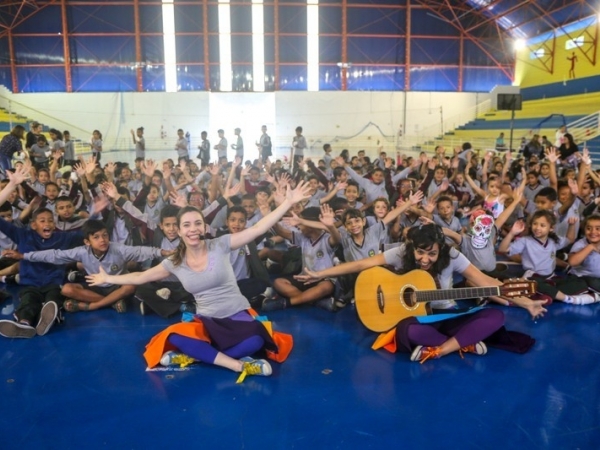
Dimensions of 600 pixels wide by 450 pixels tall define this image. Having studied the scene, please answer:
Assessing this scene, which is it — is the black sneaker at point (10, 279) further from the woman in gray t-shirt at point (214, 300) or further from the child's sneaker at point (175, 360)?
the child's sneaker at point (175, 360)

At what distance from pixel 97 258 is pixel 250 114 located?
16.6 m

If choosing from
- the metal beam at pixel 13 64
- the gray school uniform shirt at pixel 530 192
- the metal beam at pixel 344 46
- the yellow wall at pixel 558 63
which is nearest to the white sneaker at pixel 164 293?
the gray school uniform shirt at pixel 530 192

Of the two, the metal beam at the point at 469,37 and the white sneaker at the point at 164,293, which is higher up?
the metal beam at the point at 469,37

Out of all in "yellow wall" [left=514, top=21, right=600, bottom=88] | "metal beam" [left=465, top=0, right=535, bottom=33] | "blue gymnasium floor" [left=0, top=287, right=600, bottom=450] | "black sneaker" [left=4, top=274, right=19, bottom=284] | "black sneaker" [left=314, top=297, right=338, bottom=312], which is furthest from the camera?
"metal beam" [left=465, top=0, right=535, bottom=33]

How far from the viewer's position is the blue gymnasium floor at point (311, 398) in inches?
103

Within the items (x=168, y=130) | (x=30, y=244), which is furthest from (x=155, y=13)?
(x=30, y=244)

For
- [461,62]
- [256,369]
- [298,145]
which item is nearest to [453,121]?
[461,62]

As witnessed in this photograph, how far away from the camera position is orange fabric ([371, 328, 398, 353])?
361 cm

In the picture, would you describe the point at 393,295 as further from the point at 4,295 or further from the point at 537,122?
the point at 537,122

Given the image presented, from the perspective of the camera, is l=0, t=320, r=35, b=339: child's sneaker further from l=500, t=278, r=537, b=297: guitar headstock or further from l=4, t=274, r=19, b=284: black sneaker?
l=500, t=278, r=537, b=297: guitar headstock

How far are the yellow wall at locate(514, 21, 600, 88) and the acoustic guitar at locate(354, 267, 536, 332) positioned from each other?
17623 millimetres

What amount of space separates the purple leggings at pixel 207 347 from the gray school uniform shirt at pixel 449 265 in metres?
1.17

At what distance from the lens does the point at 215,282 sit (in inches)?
129

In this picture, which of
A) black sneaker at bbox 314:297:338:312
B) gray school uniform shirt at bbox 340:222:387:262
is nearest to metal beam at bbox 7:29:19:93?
gray school uniform shirt at bbox 340:222:387:262
